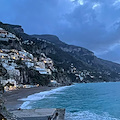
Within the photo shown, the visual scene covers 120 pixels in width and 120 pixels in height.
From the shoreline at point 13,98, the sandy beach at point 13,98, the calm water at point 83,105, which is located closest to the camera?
the calm water at point 83,105

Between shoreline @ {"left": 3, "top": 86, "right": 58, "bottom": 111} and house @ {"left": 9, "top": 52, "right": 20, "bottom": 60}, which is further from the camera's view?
house @ {"left": 9, "top": 52, "right": 20, "bottom": 60}

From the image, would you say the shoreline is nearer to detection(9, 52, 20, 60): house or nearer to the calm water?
the calm water

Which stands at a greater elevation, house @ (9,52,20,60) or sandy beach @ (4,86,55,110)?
house @ (9,52,20,60)

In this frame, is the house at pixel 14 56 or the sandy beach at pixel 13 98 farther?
the house at pixel 14 56

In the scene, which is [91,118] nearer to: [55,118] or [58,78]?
[55,118]

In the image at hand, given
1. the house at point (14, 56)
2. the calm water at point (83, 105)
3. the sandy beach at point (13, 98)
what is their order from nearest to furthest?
the calm water at point (83, 105)
the sandy beach at point (13, 98)
the house at point (14, 56)

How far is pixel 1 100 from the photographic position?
6105mm

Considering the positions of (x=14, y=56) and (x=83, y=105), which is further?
(x=14, y=56)

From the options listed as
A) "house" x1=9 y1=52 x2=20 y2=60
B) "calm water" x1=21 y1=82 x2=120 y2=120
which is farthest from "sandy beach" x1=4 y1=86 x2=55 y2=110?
"house" x1=9 y1=52 x2=20 y2=60

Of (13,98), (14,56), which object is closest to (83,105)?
(13,98)

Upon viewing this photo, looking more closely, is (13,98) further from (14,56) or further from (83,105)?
(14,56)

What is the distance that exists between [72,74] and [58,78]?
6544cm

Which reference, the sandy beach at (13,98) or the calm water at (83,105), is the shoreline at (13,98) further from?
the calm water at (83,105)

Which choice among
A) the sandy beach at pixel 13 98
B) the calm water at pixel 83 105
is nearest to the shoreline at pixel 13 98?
the sandy beach at pixel 13 98
